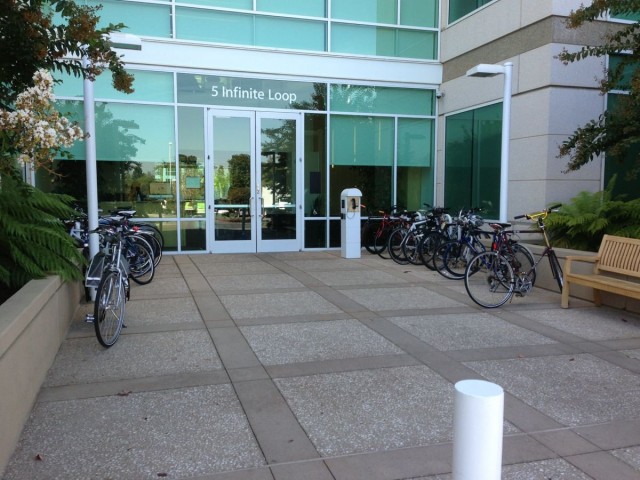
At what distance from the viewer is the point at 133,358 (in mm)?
4832

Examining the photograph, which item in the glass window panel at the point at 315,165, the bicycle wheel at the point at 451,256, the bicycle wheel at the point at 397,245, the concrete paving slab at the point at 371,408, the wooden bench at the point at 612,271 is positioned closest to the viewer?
the concrete paving slab at the point at 371,408

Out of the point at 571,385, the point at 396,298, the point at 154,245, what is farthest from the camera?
the point at 154,245

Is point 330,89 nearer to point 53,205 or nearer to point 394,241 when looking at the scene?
point 394,241

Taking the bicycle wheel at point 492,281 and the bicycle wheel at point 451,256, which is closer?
the bicycle wheel at point 492,281

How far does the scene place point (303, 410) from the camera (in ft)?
12.4

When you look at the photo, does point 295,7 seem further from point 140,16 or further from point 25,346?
point 25,346

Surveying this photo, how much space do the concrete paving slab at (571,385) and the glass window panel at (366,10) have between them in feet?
32.3

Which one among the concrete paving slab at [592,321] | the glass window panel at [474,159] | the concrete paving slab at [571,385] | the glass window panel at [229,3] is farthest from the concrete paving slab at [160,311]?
the glass window panel at [229,3]

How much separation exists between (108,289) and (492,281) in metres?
4.71

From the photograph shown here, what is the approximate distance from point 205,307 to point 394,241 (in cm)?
540

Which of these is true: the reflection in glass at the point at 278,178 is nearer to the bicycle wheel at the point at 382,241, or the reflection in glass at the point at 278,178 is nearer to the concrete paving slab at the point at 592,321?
the bicycle wheel at the point at 382,241

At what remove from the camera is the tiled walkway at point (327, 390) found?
309 centimetres

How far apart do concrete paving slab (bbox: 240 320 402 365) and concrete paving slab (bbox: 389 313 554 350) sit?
1.74ft

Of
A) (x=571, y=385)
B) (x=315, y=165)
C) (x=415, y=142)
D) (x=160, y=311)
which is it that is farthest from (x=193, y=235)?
(x=571, y=385)
